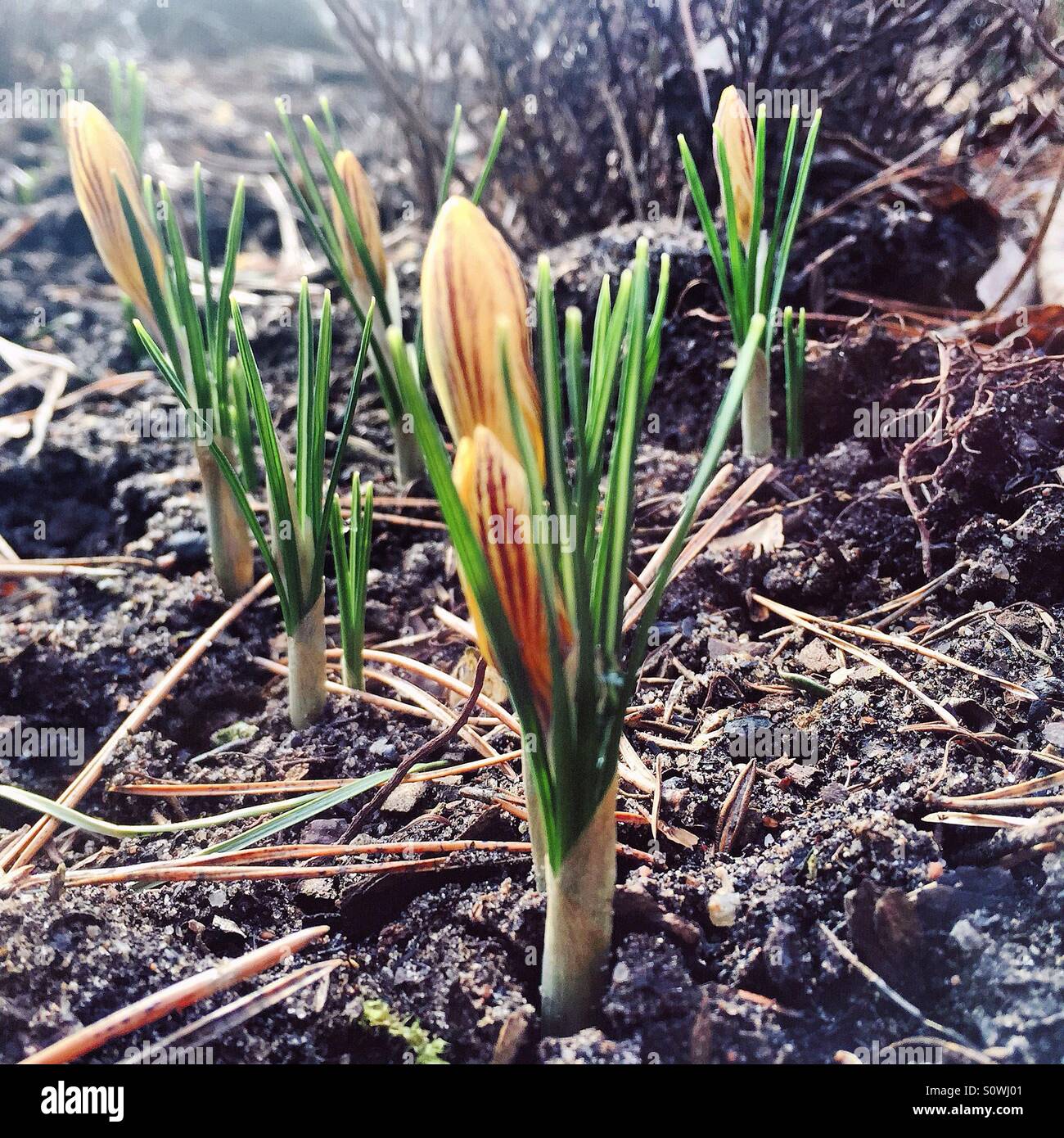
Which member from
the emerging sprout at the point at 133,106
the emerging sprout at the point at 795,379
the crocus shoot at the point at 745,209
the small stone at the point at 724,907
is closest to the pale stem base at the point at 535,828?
the small stone at the point at 724,907

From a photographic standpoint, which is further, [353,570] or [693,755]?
[353,570]

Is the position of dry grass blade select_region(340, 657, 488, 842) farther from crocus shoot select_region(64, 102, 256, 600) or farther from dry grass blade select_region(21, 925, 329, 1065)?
crocus shoot select_region(64, 102, 256, 600)

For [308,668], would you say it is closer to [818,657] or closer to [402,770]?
[402,770]

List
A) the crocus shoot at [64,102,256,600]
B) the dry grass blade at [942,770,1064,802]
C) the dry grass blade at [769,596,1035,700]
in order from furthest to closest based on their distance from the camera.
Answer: the crocus shoot at [64,102,256,600]
the dry grass blade at [769,596,1035,700]
the dry grass blade at [942,770,1064,802]

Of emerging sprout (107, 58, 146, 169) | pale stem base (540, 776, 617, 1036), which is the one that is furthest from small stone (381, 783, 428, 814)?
emerging sprout (107, 58, 146, 169)

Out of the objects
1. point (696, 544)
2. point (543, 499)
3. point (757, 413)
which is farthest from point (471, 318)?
point (757, 413)

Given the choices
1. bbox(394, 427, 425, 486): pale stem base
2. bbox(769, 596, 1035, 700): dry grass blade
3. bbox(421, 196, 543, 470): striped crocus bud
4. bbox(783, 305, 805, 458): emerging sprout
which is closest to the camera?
bbox(421, 196, 543, 470): striped crocus bud
